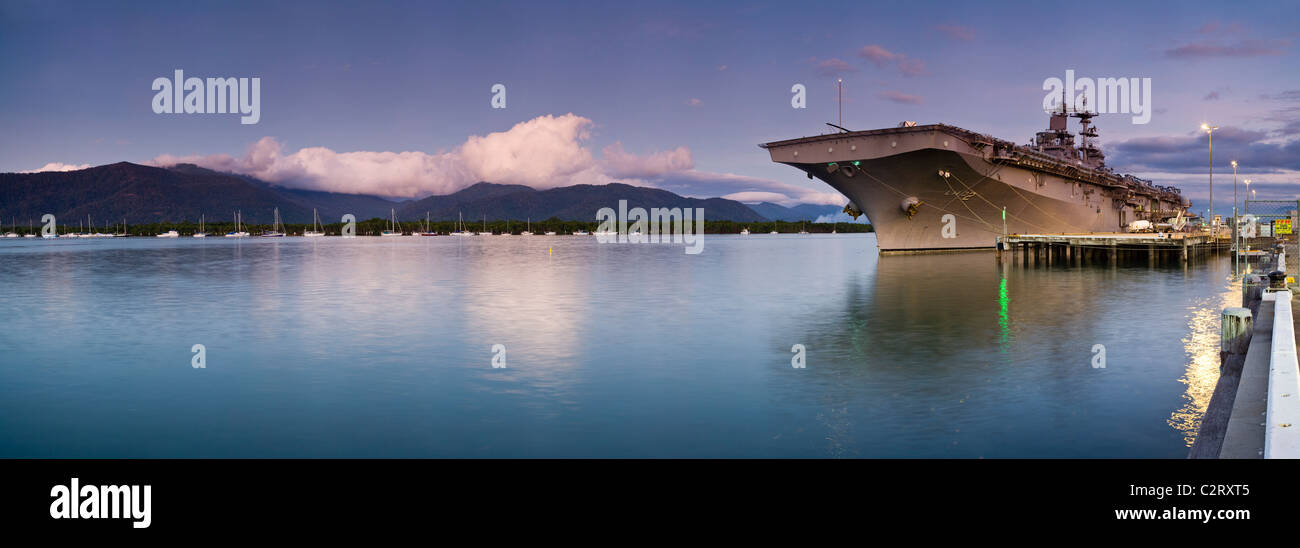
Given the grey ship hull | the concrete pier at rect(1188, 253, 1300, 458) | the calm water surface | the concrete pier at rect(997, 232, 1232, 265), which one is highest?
the grey ship hull

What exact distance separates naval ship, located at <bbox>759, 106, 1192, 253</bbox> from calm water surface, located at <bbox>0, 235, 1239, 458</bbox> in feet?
70.4

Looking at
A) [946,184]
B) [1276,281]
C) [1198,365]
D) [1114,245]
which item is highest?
[946,184]

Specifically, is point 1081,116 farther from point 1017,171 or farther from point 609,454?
point 609,454

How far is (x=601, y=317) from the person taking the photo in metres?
24.0

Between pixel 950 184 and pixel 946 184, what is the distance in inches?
16.8

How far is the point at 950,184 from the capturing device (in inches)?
2179

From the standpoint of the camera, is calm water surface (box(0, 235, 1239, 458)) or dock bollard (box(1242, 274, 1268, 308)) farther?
dock bollard (box(1242, 274, 1268, 308))

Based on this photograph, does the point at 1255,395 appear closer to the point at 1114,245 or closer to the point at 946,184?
the point at 946,184

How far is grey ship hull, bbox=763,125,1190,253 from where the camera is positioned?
50781 mm

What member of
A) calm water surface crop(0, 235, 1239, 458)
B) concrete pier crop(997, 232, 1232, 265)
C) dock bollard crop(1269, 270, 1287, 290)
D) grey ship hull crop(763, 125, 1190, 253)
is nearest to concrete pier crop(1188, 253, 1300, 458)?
calm water surface crop(0, 235, 1239, 458)

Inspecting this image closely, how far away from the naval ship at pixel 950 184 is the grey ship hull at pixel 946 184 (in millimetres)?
62

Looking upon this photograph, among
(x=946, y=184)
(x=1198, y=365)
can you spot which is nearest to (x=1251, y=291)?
(x=1198, y=365)

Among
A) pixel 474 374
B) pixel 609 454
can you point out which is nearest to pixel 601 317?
pixel 474 374

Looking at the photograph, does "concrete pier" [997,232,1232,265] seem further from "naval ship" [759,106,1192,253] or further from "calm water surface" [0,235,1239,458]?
"calm water surface" [0,235,1239,458]
